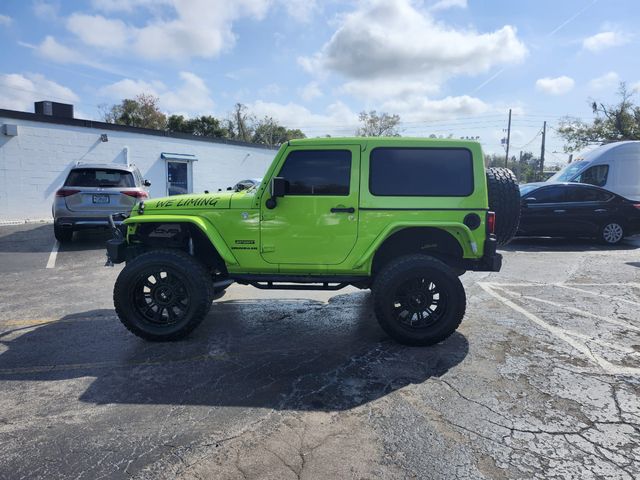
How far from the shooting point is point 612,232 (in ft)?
35.1

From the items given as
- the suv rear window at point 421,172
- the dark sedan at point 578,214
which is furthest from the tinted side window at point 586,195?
the suv rear window at point 421,172

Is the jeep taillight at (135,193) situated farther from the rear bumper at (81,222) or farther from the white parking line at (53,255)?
the white parking line at (53,255)

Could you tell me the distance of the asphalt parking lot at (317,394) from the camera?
8.27 feet

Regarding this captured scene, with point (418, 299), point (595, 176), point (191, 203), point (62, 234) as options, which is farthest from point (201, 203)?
point (595, 176)

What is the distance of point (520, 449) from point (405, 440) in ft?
2.25

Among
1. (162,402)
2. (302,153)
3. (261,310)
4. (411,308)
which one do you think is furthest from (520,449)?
(261,310)

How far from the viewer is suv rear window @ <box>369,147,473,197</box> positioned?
4301 mm

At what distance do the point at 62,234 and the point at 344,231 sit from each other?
8277 mm

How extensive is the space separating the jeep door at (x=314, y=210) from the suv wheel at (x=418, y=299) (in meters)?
0.54

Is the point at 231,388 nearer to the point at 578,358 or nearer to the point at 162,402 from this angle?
the point at 162,402

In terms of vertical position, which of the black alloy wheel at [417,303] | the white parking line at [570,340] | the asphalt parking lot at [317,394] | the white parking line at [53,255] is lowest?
the asphalt parking lot at [317,394]

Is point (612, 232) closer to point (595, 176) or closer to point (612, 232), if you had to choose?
point (612, 232)

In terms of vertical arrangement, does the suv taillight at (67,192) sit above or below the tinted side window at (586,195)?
below

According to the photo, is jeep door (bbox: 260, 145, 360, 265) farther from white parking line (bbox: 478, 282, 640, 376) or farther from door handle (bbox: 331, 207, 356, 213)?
white parking line (bbox: 478, 282, 640, 376)
